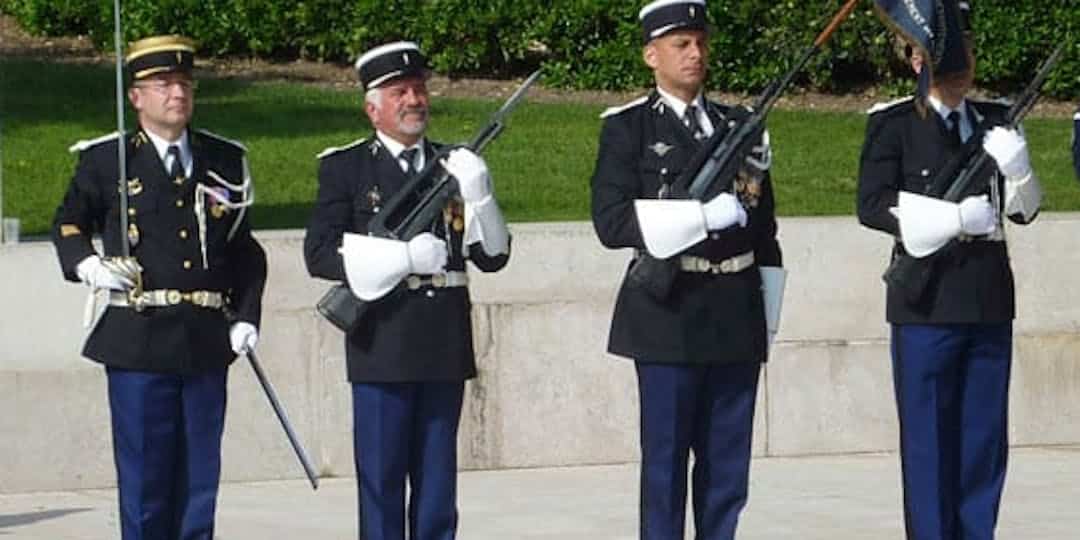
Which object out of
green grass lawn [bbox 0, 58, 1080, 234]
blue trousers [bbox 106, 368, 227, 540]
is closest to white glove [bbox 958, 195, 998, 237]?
blue trousers [bbox 106, 368, 227, 540]

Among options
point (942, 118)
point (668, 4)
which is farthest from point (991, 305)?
point (668, 4)

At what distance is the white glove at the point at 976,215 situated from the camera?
918cm

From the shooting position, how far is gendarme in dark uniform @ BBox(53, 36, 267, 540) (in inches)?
356

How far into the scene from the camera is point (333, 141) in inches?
592

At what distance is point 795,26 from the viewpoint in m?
16.3

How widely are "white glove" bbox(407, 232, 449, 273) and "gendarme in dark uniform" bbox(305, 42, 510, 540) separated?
3cm

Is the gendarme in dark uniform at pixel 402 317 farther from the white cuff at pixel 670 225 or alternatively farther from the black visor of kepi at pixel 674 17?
the black visor of kepi at pixel 674 17

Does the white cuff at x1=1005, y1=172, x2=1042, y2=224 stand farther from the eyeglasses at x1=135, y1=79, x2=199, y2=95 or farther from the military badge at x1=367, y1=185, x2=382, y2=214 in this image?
the eyeglasses at x1=135, y1=79, x2=199, y2=95

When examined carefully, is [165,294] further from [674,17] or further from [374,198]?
[674,17]

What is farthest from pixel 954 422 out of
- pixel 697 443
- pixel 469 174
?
pixel 469 174

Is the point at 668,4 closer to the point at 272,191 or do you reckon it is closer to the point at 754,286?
the point at 754,286

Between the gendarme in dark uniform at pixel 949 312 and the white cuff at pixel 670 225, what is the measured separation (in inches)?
30.2

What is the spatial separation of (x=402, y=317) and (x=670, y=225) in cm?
83

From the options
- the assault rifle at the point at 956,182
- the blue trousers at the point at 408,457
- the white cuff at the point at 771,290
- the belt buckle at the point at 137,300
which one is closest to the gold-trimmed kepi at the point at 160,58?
the belt buckle at the point at 137,300
